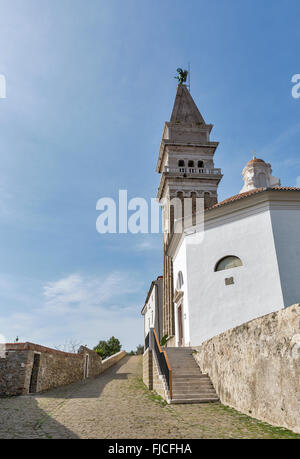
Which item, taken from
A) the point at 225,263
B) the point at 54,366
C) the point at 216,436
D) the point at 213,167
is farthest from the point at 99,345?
the point at 216,436

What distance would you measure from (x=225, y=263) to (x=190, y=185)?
612 inches

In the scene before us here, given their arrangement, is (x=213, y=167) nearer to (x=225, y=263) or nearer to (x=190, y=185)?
(x=190, y=185)

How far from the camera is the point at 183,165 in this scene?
30.4 metres

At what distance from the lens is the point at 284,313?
6.08 metres

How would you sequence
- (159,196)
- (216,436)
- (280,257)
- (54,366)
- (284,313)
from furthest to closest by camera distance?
(159,196), (54,366), (280,257), (284,313), (216,436)

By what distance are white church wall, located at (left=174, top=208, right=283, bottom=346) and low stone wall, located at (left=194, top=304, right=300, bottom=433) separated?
426 centimetres

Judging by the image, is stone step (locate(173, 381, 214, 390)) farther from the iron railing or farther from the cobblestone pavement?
the cobblestone pavement

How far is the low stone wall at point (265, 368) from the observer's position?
5.61 meters

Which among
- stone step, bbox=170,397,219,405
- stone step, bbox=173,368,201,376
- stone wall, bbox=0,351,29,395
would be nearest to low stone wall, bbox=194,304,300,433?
stone step, bbox=170,397,219,405

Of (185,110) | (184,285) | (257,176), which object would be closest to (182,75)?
(185,110)

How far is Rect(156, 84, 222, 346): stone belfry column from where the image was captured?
91.8ft

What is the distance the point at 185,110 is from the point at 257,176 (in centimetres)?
1425

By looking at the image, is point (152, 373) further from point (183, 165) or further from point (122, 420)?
point (183, 165)

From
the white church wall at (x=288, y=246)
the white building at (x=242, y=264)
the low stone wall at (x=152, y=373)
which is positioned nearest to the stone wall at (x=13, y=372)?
the low stone wall at (x=152, y=373)
